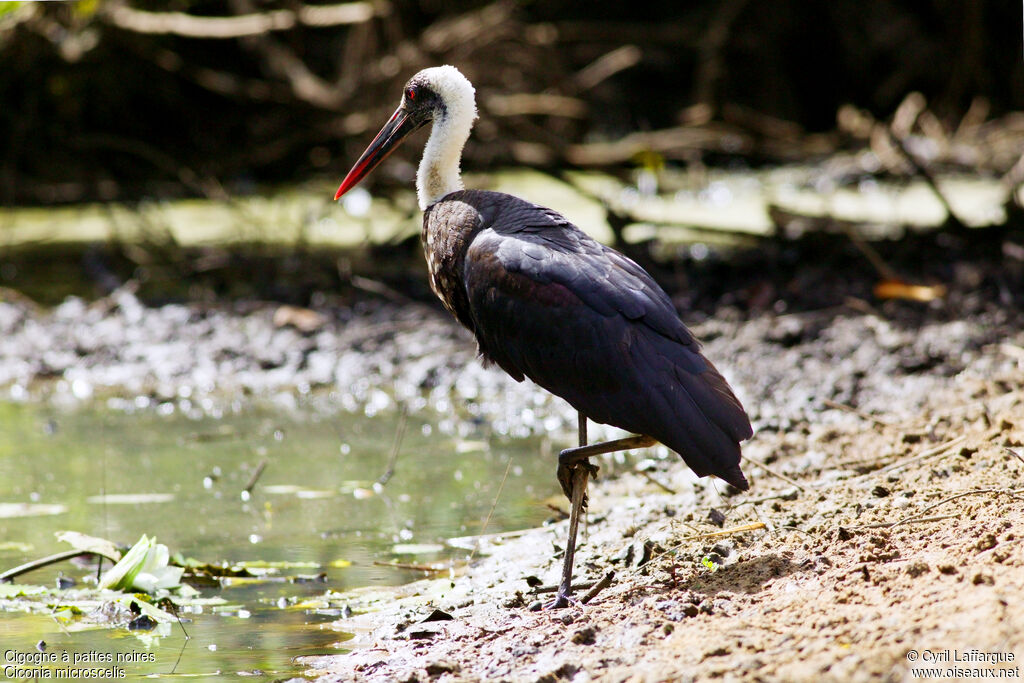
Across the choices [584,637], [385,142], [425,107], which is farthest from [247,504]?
[584,637]

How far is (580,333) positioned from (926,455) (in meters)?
1.47

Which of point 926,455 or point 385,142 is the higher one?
point 385,142

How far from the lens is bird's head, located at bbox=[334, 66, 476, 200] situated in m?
4.55

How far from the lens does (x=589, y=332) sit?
3.65 m

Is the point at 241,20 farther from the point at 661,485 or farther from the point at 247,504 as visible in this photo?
the point at 661,485

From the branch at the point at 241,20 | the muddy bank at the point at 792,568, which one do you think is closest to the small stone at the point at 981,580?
the muddy bank at the point at 792,568

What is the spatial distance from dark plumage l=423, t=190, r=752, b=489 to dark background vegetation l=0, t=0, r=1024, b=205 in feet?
11.4

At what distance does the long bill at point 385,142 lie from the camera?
15.8ft

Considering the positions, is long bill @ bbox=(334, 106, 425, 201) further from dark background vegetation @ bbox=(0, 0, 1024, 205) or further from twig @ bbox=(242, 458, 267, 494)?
dark background vegetation @ bbox=(0, 0, 1024, 205)

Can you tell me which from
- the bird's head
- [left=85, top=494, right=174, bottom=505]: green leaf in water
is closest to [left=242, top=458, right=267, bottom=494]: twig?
[left=85, top=494, right=174, bottom=505]: green leaf in water

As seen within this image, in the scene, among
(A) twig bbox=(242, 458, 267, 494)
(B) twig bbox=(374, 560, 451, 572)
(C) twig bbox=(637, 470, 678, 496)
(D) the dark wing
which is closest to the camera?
(D) the dark wing

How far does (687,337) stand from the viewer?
366 centimetres

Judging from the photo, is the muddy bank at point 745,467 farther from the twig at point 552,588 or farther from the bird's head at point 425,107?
the bird's head at point 425,107

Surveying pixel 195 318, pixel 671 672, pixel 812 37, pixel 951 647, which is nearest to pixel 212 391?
pixel 195 318
